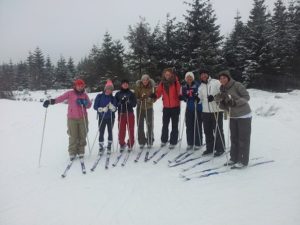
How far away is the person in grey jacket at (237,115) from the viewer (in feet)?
20.4

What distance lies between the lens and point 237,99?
6254 millimetres

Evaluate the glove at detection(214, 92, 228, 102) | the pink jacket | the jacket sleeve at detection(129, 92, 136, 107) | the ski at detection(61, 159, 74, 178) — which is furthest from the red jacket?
the ski at detection(61, 159, 74, 178)

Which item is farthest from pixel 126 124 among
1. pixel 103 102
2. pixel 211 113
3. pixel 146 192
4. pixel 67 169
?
pixel 146 192

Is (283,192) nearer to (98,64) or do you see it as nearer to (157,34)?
(157,34)

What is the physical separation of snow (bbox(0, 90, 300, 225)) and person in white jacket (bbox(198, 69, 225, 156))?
16.8 inches

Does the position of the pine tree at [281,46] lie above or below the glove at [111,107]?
above

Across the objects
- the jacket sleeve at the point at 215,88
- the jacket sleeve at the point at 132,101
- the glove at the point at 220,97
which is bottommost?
the jacket sleeve at the point at 132,101

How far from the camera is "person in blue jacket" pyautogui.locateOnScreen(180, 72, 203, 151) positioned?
7348 millimetres

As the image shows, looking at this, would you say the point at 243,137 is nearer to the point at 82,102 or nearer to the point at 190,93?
the point at 190,93

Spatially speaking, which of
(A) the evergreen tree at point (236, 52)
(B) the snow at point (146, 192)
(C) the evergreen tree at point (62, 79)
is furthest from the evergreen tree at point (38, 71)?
(B) the snow at point (146, 192)

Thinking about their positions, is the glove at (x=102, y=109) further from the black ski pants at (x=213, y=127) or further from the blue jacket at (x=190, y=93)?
the black ski pants at (x=213, y=127)

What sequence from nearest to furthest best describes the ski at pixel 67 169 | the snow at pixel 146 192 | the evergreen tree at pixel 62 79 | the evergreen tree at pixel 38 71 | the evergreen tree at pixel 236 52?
the snow at pixel 146 192
the ski at pixel 67 169
the evergreen tree at pixel 236 52
the evergreen tree at pixel 62 79
the evergreen tree at pixel 38 71

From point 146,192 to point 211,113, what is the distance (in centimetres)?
282

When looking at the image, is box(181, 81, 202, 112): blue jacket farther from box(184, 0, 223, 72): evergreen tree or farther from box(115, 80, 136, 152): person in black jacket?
box(184, 0, 223, 72): evergreen tree
